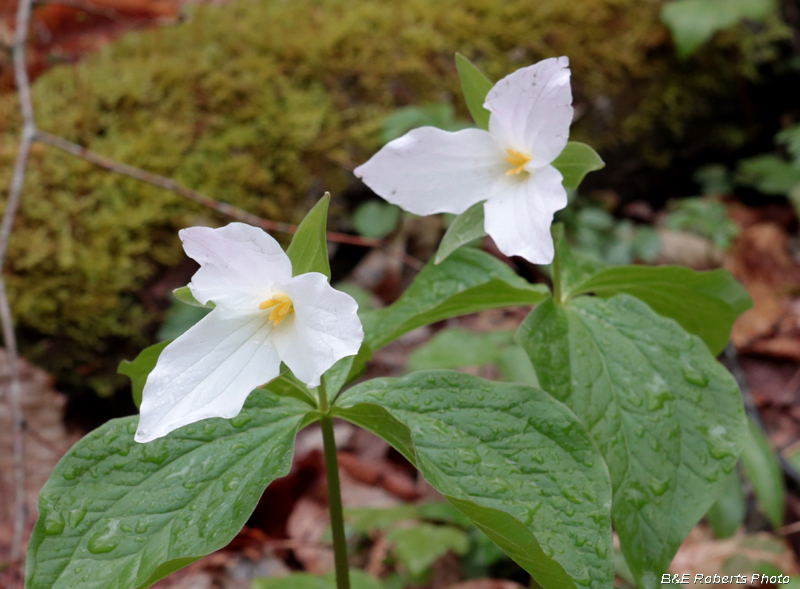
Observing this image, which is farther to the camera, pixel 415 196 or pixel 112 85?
pixel 112 85

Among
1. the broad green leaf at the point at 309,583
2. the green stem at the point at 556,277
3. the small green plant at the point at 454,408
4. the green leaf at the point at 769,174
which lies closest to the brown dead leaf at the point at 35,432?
the broad green leaf at the point at 309,583

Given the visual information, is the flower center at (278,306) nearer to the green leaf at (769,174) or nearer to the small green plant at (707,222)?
the small green plant at (707,222)

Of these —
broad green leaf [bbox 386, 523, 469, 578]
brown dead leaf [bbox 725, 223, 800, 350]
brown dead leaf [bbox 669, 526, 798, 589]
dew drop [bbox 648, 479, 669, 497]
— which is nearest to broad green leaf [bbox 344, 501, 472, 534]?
broad green leaf [bbox 386, 523, 469, 578]

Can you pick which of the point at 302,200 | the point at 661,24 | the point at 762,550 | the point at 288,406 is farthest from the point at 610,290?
the point at 661,24

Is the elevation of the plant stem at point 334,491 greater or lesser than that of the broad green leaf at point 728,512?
greater

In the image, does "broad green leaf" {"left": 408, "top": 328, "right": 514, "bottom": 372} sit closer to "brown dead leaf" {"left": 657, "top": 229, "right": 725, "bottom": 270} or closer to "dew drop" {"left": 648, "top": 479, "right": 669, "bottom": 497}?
"dew drop" {"left": 648, "top": 479, "right": 669, "bottom": 497}

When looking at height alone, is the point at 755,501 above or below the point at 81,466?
below

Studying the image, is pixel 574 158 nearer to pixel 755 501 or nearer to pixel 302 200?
pixel 302 200
